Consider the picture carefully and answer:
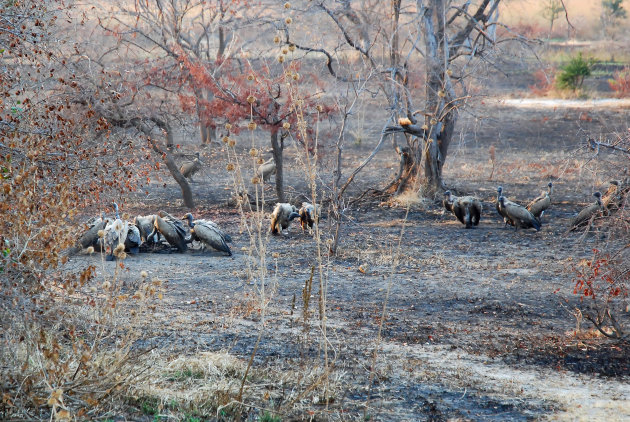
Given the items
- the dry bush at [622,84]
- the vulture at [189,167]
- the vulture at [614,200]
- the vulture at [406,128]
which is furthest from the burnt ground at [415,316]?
the dry bush at [622,84]

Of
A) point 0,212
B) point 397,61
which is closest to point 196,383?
point 0,212

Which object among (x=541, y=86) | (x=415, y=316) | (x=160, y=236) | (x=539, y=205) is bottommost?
(x=415, y=316)

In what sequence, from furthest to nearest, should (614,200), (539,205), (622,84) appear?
(622,84), (539,205), (614,200)

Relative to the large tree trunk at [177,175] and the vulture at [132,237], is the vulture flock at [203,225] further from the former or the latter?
the large tree trunk at [177,175]

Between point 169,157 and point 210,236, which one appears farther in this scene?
point 169,157

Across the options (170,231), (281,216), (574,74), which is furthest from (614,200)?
(574,74)

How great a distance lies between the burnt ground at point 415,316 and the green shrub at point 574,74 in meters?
14.9

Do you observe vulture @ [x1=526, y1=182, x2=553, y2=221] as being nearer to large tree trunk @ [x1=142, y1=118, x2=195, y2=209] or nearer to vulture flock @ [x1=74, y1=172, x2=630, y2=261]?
vulture flock @ [x1=74, y1=172, x2=630, y2=261]

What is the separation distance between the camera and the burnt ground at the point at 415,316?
221 inches

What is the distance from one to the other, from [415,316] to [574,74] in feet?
→ 76.9

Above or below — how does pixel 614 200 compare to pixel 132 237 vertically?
above

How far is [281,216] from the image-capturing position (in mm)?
12398

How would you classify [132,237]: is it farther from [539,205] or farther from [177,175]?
[539,205]

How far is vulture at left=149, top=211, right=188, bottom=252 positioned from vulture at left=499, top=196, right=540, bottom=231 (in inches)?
220
